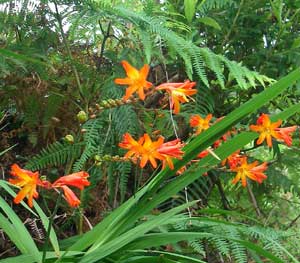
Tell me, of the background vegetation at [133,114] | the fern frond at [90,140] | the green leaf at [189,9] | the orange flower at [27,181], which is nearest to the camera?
the orange flower at [27,181]

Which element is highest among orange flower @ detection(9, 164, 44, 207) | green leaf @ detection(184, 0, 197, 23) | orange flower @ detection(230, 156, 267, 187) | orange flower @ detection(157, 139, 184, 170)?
green leaf @ detection(184, 0, 197, 23)

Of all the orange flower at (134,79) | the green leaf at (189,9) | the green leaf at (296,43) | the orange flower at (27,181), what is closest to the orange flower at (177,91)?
the orange flower at (134,79)

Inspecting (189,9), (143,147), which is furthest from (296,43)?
(143,147)

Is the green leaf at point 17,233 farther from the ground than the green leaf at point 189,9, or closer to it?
closer to it

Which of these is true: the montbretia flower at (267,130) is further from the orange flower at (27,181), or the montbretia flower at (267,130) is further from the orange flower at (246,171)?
the orange flower at (27,181)

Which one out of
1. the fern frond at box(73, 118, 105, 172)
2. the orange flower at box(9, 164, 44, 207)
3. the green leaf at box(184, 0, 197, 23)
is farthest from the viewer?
the green leaf at box(184, 0, 197, 23)

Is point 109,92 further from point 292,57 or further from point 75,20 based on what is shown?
point 292,57

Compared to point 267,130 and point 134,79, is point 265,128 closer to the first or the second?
point 267,130

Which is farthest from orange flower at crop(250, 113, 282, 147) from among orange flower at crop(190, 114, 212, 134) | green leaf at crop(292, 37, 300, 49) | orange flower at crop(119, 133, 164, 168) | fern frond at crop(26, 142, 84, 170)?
green leaf at crop(292, 37, 300, 49)

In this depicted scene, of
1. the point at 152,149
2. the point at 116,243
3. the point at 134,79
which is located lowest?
the point at 116,243

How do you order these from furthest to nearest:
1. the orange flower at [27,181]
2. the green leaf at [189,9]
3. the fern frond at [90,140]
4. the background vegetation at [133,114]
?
the green leaf at [189,9]
the fern frond at [90,140]
the background vegetation at [133,114]
the orange flower at [27,181]

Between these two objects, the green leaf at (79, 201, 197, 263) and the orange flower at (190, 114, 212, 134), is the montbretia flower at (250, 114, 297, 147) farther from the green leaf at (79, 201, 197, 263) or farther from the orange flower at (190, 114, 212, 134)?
the green leaf at (79, 201, 197, 263)

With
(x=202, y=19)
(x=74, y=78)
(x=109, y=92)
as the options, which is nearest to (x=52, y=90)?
(x=74, y=78)

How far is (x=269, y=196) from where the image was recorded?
176 centimetres
